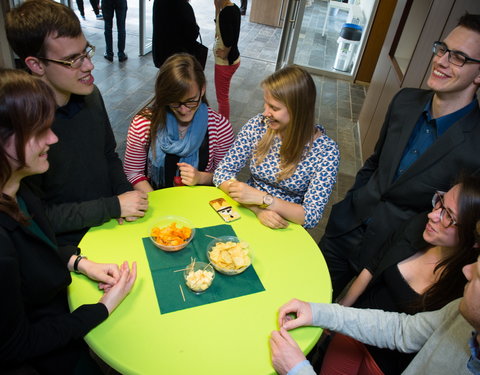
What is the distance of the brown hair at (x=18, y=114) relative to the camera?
1046 millimetres

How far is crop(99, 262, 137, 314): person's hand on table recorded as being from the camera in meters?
1.25

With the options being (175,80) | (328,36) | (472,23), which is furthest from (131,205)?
(328,36)

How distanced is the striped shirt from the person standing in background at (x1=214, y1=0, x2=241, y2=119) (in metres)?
1.72

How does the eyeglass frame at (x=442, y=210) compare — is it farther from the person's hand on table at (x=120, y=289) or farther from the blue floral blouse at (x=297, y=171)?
the person's hand on table at (x=120, y=289)

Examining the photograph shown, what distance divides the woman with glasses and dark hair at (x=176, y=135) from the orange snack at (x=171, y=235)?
45 centimetres

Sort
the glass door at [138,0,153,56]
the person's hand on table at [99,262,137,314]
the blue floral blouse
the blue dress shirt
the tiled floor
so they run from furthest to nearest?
the glass door at [138,0,153,56], the tiled floor, the blue floral blouse, the blue dress shirt, the person's hand on table at [99,262,137,314]

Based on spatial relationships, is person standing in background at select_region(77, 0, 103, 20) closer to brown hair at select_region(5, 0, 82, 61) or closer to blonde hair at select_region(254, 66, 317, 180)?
brown hair at select_region(5, 0, 82, 61)

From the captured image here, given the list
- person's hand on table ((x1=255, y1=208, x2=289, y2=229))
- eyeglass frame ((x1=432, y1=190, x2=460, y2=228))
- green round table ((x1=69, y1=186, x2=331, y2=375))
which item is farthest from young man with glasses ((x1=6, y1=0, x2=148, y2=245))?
eyeglass frame ((x1=432, y1=190, x2=460, y2=228))

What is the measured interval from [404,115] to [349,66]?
5220 millimetres

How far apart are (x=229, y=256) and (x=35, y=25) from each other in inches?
49.5

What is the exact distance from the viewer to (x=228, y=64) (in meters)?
3.85

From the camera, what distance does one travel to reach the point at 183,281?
54.9 inches

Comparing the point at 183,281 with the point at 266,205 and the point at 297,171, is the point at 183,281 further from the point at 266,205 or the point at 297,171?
the point at 297,171

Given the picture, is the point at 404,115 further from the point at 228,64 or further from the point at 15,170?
the point at 228,64
